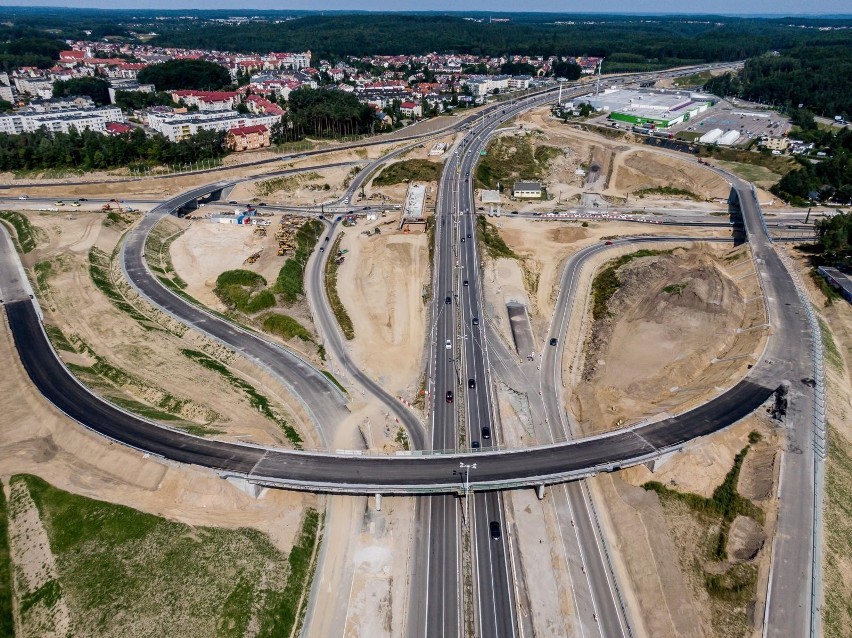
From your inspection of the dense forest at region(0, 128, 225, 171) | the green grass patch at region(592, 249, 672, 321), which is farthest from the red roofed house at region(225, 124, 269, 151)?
the green grass patch at region(592, 249, 672, 321)

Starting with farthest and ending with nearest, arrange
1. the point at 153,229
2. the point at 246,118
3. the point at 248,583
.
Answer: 1. the point at 246,118
2. the point at 153,229
3. the point at 248,583

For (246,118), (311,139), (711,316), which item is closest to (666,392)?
(711,316)

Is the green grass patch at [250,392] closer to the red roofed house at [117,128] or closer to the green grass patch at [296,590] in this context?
the green grass patch at [296,590]

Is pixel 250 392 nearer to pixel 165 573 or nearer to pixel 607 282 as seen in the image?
pixel 165 573

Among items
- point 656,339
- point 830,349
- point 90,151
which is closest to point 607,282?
point 656,339

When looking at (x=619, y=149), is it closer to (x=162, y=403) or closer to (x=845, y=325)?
(x=845, y=325)

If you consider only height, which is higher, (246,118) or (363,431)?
(246,118)
